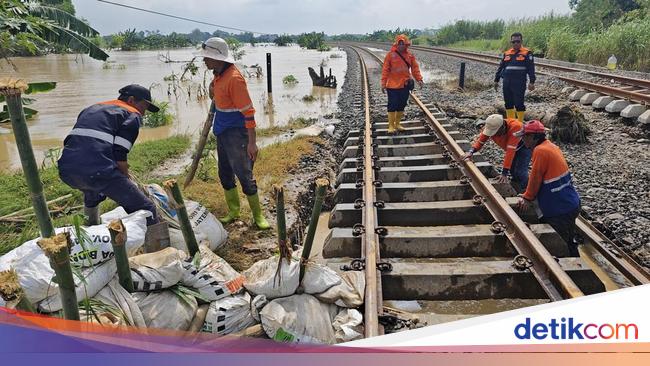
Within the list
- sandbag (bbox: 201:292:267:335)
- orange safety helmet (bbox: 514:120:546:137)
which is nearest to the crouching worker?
sandbag (bbox: 201:292:267:335)

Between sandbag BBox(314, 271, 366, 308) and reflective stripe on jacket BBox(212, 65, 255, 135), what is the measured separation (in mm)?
1914

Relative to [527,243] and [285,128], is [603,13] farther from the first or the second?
[527,243]

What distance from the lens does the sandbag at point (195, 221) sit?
373 centimetres

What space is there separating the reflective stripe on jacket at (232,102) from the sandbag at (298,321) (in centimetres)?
202

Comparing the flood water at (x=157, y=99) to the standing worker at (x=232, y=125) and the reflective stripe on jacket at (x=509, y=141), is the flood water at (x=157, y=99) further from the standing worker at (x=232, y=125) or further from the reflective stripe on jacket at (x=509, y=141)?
the reflective stripe on jacket at (x=509, y=141)

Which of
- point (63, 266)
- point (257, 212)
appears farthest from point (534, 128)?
point (63, 266)

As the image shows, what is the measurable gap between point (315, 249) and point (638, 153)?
5481 mm

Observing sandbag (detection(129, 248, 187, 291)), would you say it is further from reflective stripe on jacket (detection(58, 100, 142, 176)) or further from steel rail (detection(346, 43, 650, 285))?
steel rail (detection(346, 43, 650, 285))

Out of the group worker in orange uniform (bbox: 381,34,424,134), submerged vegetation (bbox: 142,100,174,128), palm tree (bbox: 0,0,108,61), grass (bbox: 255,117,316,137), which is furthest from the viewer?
submerged vegetation (bbox: 142,100,174,128)

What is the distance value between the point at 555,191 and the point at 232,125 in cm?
308

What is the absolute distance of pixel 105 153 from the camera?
3.35 meters

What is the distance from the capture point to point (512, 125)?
5.26 m

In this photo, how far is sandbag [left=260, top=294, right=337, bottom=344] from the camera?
268 cm

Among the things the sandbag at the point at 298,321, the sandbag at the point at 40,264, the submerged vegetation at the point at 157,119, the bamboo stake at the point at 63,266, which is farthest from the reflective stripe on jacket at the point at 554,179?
the submerged vegetation at the point at 157,119
